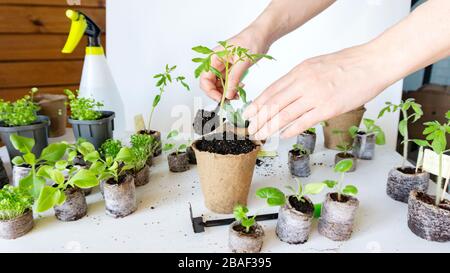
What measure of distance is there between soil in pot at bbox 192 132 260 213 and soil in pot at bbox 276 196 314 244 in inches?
4.8

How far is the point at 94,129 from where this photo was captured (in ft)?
2.99

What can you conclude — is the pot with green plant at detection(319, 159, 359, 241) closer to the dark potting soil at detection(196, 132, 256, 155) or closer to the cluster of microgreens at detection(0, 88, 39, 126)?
the dark potting soil at detection(196, 132, 256, 155)

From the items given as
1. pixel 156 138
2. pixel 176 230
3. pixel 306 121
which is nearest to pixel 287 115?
pixel 306 121

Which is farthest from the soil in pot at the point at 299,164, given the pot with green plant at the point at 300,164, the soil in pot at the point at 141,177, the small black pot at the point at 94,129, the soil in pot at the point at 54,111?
the soil in pot at the point at 54,111

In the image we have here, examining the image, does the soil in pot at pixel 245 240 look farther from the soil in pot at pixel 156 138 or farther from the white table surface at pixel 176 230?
the soil in pot at pixel 156 138

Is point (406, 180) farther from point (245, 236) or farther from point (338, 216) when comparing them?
point (245, 236)

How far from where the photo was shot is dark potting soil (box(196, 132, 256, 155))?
0.71 m

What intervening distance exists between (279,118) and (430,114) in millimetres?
1132

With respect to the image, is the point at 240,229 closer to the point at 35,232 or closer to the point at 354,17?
the point at 35,232

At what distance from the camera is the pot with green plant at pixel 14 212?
598 mm

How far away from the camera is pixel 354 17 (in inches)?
55.4

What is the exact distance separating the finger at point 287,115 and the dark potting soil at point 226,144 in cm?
10
